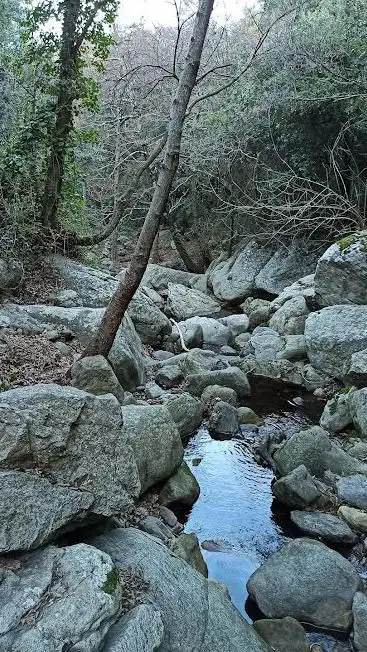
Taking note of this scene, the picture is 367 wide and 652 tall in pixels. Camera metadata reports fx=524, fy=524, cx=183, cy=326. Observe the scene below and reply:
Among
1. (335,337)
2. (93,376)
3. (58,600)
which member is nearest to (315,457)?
(93,376)

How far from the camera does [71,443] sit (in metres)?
3.77

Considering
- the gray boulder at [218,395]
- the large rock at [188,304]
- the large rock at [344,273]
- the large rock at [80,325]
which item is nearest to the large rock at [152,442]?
the large rock at [80,325]

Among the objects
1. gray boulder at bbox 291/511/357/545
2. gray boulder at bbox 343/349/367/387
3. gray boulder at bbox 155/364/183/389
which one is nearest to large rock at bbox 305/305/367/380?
gray boulder at bbox 343/349/367/387

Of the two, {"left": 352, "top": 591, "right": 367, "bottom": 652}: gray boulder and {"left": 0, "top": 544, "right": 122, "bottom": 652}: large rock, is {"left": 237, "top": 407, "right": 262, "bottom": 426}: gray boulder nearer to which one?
{"left": 352, "top": 591, "right": 367, "bottom": 652}: gray boulder

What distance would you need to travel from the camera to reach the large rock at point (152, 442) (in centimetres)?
565

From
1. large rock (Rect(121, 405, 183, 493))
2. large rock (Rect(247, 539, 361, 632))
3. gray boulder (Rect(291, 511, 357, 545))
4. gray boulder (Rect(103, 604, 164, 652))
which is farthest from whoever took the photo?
large rock (Rect(121, 405, 183, 493))

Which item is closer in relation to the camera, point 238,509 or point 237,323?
point 238,509

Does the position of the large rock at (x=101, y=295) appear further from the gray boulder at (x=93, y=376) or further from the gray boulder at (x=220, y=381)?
the gray boulder at (x=93, y=376)

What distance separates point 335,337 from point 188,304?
23.4 ft

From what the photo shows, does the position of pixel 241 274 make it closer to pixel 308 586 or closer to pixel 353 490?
pixel 353 490

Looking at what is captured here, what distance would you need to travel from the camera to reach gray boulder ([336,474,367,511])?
19.4 feet

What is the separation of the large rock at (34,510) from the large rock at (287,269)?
13.3 m

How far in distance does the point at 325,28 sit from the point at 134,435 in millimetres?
11437

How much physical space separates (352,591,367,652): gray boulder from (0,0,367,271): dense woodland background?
5613mm
